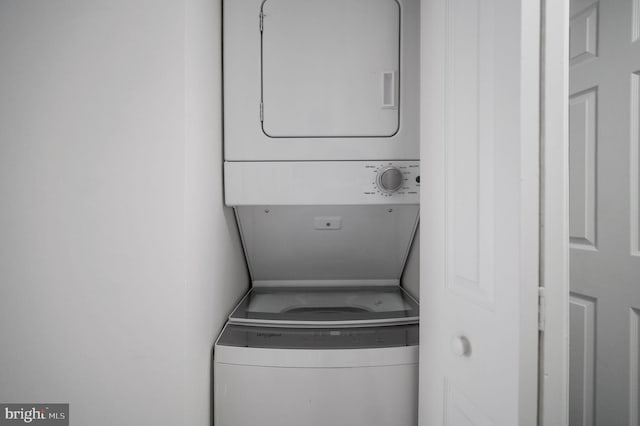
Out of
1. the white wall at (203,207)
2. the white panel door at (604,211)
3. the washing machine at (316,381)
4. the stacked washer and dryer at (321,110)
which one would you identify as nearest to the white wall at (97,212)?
the white wall at (203,207)

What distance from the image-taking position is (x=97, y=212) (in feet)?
3.08

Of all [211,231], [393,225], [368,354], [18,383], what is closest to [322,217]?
[393,225]

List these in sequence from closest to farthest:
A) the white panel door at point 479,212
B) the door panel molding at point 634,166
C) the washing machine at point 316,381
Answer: the white panel door at point 479,212 < the washing machine at point 316,381 < the door panel molding at point 634,166

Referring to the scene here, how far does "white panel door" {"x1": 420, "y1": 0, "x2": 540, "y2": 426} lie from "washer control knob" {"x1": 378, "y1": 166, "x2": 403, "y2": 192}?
0.19 meters

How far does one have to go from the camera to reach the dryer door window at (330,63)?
1309 millimetres

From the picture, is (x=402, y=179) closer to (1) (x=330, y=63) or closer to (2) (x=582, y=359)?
(1) (x=330, y=63)

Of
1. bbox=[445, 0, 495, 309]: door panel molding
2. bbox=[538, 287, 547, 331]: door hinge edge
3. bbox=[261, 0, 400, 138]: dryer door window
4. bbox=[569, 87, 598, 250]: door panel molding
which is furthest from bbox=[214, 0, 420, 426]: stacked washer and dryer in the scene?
bbox=[569, 87, 598, 250]: door panel molding

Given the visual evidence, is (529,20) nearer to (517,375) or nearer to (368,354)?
(517,375)

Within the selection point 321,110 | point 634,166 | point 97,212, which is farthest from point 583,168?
point 97,212

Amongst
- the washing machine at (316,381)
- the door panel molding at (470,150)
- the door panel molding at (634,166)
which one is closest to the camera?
the door panel molding at (470,150)

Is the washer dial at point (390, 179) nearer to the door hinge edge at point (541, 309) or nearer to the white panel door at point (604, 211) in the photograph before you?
the door hinge edge at point (541, 309)

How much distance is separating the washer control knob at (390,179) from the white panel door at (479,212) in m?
0.19

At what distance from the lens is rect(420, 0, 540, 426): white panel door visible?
0.63 m

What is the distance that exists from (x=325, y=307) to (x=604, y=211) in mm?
1479
